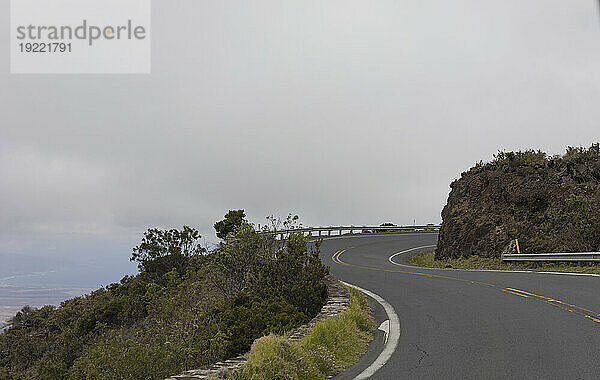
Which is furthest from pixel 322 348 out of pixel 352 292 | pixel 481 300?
pixel 481 300

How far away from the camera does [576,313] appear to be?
10.6 metres

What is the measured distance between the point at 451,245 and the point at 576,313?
2435 centimetres

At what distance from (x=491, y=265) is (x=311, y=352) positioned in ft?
78.0

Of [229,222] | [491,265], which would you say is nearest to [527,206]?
[491,265]

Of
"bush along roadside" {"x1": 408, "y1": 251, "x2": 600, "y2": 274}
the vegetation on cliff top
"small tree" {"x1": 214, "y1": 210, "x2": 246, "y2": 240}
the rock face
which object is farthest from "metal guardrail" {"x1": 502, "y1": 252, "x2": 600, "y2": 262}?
"small tree" {"x1": 214, "y1": 210, "x2": 246, "y2": 240}

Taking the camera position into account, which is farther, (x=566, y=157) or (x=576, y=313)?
(x=566, y=157)

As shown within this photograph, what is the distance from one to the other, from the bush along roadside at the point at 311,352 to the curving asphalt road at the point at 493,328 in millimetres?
291

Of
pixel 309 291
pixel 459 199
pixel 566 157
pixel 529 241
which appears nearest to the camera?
pixel 309 291

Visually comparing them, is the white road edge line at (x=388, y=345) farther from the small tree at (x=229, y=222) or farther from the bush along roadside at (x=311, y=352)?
the small tree at (x=229, y=222)

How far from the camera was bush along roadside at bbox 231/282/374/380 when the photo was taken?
20.5ft

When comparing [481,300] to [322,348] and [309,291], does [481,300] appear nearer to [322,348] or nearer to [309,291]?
[309,291]

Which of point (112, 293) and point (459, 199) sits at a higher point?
point (459, 199)

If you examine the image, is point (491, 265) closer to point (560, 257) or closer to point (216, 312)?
point (560, 257)

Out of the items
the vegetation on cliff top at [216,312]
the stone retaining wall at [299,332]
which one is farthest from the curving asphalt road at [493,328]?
the vegetation on cliff top at [216,312]
